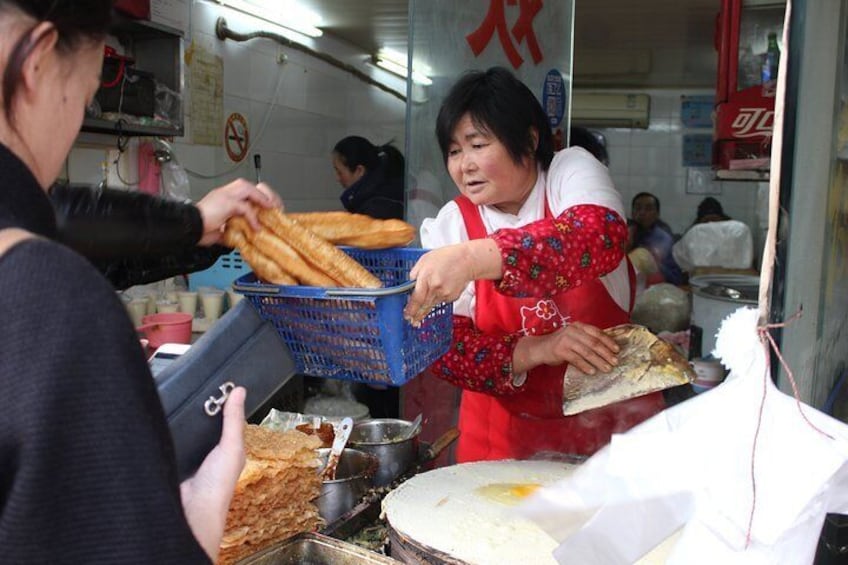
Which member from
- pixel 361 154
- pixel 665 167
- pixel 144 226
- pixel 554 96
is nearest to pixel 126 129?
pixel 361 154

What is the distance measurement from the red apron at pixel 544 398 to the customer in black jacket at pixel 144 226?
837 millimetres

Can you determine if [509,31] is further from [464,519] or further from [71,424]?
[71,424]

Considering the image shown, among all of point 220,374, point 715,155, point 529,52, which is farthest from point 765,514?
point 715,155

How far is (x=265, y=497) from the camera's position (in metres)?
1.45

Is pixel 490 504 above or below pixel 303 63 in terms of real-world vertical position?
below

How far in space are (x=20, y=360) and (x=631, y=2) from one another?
6.15 m

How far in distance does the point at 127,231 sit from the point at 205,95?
3615 millimetres

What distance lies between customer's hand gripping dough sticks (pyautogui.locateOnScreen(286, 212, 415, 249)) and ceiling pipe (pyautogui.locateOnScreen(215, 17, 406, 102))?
12.3ft

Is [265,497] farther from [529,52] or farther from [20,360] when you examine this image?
[529,52]

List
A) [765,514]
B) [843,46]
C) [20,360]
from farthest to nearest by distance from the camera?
[843,46] < [765,514] < [20,360]

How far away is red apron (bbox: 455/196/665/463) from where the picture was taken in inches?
80.4

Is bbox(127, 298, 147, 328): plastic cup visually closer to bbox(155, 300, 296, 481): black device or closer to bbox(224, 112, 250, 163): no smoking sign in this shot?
bbox(224, 112, 250, 163): no smoking sign

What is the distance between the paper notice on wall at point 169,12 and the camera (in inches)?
153

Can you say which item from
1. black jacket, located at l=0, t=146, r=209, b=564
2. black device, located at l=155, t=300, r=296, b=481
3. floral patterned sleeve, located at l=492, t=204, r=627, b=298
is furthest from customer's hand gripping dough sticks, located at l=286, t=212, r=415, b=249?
black jacket, located at l=0, t=146, r=209, b=564
